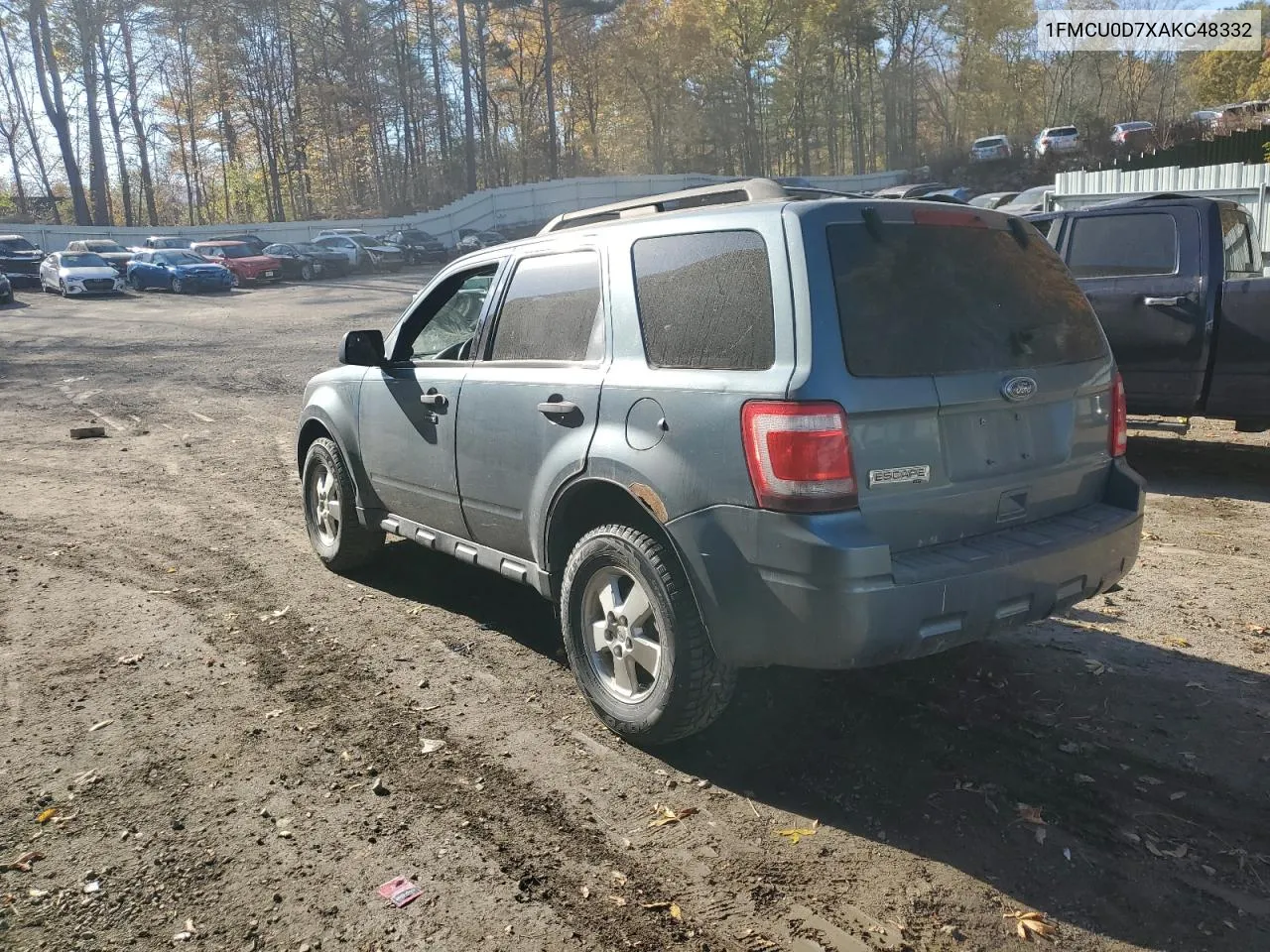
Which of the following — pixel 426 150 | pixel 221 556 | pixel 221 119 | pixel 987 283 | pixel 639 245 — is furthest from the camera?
pixel 426 150

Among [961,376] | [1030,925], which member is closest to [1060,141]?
[961,376]

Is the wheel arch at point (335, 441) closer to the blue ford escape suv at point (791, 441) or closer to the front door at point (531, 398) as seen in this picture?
the front door at point (531, 398)

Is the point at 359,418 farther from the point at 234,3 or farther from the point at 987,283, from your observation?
the point at 234,3

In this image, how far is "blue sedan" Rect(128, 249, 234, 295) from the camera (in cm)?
3238

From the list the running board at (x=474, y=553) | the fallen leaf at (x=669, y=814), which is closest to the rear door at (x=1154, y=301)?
the running board at (x=474, y=553)

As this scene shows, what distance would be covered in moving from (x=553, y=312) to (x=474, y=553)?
1.21 meters

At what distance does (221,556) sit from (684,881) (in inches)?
183

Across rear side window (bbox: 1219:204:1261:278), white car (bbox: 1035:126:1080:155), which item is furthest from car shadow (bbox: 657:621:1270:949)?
white car (bbox: 1035:126:1080:155)

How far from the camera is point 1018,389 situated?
12.1 feet

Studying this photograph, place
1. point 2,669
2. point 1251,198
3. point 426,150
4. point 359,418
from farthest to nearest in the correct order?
point 426,150, point 1251,198, point 359,418, point 2,669

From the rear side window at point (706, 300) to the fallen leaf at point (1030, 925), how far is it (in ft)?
5.79

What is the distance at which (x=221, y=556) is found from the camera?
6.74m

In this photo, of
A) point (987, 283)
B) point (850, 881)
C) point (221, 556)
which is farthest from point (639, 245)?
point (221, 556)

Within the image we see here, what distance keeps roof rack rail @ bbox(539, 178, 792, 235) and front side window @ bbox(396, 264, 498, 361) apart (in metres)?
0.65
